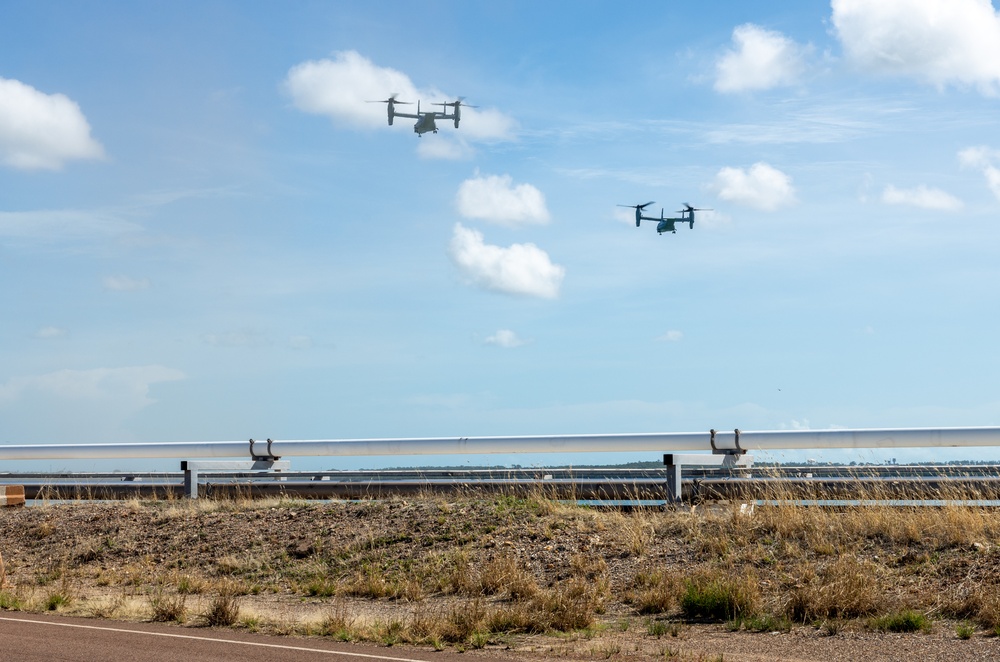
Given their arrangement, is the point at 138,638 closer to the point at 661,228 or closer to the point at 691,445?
the point at 691,445

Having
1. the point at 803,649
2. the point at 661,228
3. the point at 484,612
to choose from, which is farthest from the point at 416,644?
the point at 661,228

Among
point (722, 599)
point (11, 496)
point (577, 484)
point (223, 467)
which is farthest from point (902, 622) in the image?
point (11, 496)

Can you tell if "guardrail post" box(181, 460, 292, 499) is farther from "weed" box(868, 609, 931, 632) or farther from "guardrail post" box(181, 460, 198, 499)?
"weed" box(868, 609, 931, 632)

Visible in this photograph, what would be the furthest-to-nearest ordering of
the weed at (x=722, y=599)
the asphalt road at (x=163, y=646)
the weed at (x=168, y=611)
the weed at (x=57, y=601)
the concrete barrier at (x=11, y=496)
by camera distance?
the concrete barrier at (x=11, y=496) → the weed at (x=57, y=601) → the weed at (x=168, y=611) → the weed at (x=722, y=599) → the asphalt road at (x=163, y=646)

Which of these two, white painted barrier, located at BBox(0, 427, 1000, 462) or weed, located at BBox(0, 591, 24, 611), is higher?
white painted barrier, located at BBox(0, 427, 1000, 462)

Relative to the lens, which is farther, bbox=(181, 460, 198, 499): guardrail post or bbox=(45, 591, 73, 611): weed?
bbox=(181, 460, 198, 499): guardrail post

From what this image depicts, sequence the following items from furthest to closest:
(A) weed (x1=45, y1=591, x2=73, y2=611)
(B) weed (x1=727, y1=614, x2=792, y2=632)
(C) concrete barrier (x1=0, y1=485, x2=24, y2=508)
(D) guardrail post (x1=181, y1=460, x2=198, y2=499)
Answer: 1. (C) concrete barrier (x1=0, y1=485, x2=24, y2=508)
2. (D) guardrail post (x1=181, y1=460, x2=198, y2=499)
3. (A) weed (x1=45, y1=591, x2=73, y2=611)
4. (B) weed (x1=727, y1=614, x2=792, y2=632)

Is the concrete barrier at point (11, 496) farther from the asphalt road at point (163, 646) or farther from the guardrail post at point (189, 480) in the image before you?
the asphalt road at point (163, 646)

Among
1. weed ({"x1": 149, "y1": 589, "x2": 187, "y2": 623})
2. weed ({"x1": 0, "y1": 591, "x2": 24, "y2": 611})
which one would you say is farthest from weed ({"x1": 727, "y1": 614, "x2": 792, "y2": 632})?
weed ({"x1": 0, "y1": 591, "x2": 24, "y2": 611})

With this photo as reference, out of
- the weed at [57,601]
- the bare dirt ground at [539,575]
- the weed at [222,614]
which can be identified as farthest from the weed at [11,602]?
the weed at [222,614]
